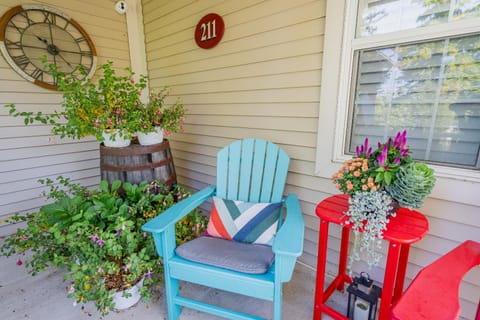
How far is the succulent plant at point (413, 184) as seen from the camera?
0.93 m

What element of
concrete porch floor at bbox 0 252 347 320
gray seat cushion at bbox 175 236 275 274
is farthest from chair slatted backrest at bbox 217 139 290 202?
concrete porch floor at bbox 0 252 347 320

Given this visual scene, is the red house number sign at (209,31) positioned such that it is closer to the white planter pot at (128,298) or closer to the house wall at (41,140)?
the house wall at (41,140)

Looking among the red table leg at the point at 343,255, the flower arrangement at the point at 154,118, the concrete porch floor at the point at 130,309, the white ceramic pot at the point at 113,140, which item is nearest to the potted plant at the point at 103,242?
the concrete porch floor at the point at 130,309

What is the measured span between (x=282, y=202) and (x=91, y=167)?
7.07 ft

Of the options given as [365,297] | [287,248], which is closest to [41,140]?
[287,248]

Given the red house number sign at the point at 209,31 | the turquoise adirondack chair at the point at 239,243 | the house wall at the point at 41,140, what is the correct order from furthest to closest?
the house wall at the point at 41,140, the red house number sign at the point at 209,31, the turquoise adirondack chair at the point at 239,243

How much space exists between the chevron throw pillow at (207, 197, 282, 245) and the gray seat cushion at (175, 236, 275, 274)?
0.05 m

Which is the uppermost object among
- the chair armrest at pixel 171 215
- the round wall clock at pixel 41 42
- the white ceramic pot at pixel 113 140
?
the round wall clock at pixel 41 42

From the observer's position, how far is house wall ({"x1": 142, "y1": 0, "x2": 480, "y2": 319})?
1.27 m

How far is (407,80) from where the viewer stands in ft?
4.13

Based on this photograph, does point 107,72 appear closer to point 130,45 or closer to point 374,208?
point 130,45

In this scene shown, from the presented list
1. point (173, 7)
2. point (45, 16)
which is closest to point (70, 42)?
point (45, 16)

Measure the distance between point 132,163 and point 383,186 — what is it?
1513 mm

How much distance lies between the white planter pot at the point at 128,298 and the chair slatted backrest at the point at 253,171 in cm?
75
